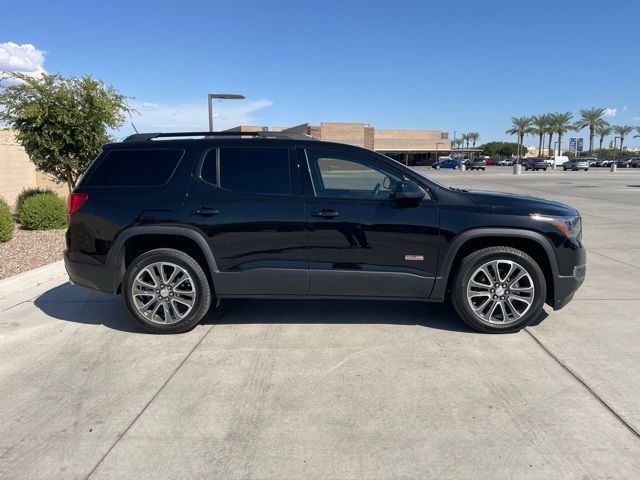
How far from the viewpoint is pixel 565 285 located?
4.60 metres

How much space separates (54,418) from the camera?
3.33 m

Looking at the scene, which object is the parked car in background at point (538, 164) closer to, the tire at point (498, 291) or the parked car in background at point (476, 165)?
the parked car in background at point (476, 165)

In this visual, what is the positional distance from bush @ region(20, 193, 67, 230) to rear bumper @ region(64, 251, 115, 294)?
620 centimetres

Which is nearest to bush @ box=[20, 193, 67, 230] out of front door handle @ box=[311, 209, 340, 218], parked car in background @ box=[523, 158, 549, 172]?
front door handle @ box=[311, 209, 340, 218]

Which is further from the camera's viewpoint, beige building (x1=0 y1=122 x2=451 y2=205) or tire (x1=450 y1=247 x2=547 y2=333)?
beige building (x1=0 y1=122 x2=451 y2=205)

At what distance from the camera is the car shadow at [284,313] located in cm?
509

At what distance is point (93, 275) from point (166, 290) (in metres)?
0.75

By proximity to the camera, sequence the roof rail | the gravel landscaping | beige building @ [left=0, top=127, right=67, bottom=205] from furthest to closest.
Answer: beige building @ [left=0, top=127, right=67, bottom=205] → the gravel landscaping → the roof rail

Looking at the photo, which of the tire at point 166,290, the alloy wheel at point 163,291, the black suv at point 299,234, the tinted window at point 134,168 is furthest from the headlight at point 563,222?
the tinted window at point 134,168

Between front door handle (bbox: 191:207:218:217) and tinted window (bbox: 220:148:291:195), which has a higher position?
tinted window (bbox: 220:148:291:195)

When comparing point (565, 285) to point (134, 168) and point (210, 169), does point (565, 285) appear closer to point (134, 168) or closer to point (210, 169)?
point (210, 169)

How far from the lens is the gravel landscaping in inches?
296

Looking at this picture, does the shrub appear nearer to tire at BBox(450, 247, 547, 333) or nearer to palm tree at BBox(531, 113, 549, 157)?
tire at BBox(450, 247, 547, 333)

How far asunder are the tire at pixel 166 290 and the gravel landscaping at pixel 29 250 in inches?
135
